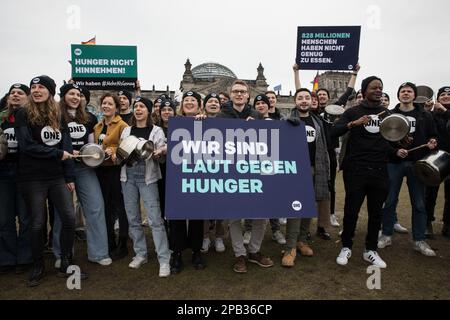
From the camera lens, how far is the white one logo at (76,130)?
4379 mm

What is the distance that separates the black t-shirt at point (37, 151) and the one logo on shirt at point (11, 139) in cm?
44

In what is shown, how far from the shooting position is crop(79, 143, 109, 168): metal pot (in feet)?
13.3

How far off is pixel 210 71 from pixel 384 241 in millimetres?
59161

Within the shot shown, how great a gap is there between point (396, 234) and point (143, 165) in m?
5.11

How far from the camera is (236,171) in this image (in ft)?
13.1

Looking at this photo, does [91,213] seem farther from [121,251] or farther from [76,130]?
[76,130]

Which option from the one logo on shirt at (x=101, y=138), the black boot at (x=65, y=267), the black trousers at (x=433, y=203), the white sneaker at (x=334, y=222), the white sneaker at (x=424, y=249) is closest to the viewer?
the black boot at (x=65, y=267)

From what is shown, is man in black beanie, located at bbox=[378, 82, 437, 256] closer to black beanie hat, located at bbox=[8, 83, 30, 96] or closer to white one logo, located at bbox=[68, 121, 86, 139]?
white one logo, located at bbox=[68, 121, 86, 139]

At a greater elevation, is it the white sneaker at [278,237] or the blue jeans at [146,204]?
the blue jeans at [146,204]

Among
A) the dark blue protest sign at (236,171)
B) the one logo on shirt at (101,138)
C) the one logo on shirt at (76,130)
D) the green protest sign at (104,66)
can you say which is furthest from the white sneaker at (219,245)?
the green protest sign at (104,66)

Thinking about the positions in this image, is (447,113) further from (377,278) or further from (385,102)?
(377,278)

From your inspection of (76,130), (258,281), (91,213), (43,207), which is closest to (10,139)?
(76,130)

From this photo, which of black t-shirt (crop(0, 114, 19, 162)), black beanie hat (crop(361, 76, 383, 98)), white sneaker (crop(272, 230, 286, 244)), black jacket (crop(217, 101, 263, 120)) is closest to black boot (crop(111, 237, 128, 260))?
black t-shirt (crop(0, 114, 19, 162))

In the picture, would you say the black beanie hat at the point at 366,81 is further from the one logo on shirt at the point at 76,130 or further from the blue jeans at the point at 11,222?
the blue jeans at the point at 11,222
